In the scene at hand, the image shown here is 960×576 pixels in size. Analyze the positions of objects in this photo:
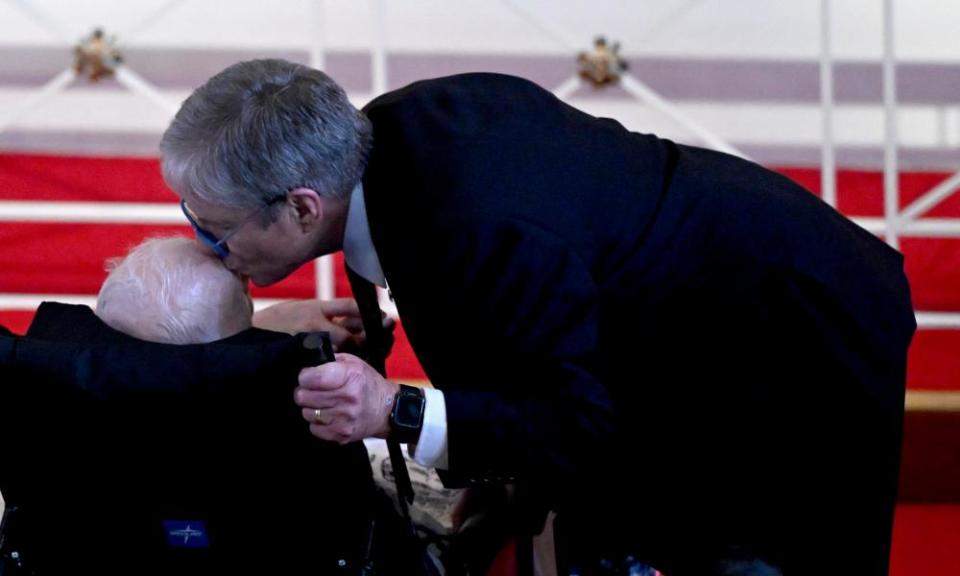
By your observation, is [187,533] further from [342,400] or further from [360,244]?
[360,244]

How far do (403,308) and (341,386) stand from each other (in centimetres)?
19

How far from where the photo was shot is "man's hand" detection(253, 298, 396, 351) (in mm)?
2049

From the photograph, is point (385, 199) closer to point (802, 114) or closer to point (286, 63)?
point (286, 63)

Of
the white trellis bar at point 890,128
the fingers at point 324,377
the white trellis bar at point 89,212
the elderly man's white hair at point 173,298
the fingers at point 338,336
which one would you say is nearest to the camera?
the fingers at point 324,377

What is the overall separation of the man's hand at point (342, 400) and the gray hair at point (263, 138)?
0.76 feet

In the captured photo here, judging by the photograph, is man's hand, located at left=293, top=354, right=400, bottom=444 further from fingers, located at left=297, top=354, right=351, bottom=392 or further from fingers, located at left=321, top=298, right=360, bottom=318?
fingers, located at left=321, top=298, right=360, bottom=318

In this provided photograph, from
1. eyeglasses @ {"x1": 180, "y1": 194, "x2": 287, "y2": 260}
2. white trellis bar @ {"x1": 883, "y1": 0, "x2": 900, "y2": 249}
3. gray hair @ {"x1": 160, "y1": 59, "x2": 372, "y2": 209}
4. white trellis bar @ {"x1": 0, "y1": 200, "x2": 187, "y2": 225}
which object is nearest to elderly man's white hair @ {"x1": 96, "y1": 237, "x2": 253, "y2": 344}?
eyeglasses @ {"x1": 180, "y1": 194, "x2": 287, "y2": 260}

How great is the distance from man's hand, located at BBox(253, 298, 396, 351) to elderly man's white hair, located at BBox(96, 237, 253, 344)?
241mm

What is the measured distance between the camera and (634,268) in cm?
171

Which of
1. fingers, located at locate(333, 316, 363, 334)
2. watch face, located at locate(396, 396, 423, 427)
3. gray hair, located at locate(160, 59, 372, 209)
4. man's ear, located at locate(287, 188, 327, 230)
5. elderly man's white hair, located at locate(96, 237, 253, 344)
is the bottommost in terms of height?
watch face, located at locate(396, 396, 423, 427)

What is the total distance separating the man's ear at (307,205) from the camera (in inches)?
65.5

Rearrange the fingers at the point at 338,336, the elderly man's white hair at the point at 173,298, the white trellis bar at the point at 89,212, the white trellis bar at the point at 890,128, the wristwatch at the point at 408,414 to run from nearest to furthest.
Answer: the wristwatch at the point at 408,414
the elderly man's white hair at the point at 173,298
the fingers at the point at 338,336
the white trellis bar at the point at 890,128
the white trellis bar at the point at 89,212

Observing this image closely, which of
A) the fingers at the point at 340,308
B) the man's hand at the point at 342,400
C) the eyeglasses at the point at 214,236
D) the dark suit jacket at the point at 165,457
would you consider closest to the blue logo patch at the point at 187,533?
the dark suit jacket at the point at 165,457

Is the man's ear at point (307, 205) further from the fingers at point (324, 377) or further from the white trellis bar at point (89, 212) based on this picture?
the white trellis bar at point (89, 212)
